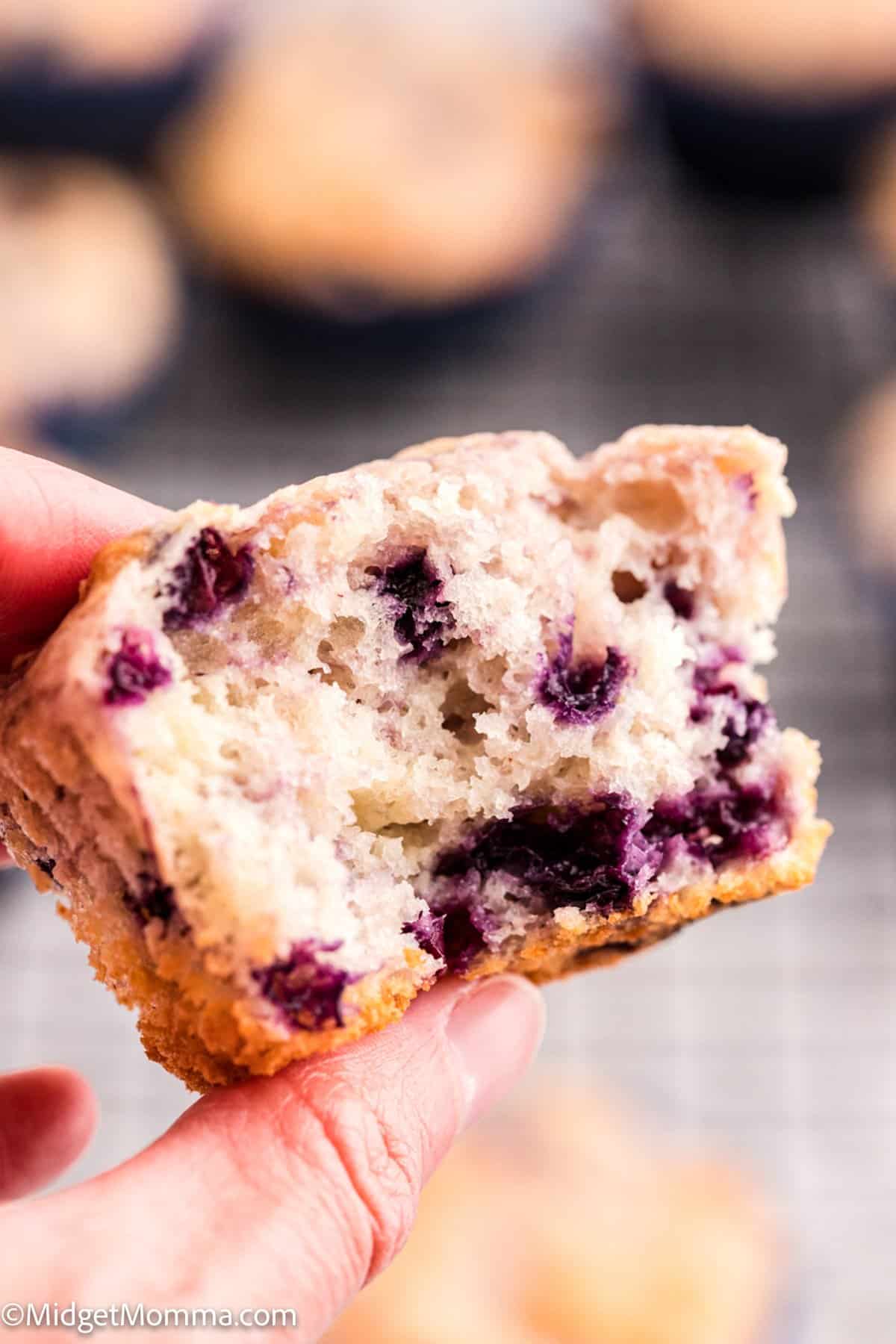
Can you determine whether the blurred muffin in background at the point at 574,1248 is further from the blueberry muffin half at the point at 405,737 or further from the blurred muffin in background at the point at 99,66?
the blurred muffin in background at the point at 99,66

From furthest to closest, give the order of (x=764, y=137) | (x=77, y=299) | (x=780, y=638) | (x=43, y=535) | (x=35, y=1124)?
(x=764, y=137), (x=77, y=299), (x=780, y=638), (x=35, y=1124), (x=43, y=535)

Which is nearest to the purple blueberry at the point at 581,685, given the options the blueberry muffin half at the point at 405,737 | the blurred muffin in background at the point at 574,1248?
the blueberry muffin half at the point at 405,737

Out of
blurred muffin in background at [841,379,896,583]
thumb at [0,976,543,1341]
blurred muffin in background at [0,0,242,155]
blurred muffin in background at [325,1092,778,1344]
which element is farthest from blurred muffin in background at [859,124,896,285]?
thumb at [0,976,543,1341]

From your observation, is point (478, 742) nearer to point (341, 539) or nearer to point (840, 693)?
point (341, 539)

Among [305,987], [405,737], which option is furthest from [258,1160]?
[405,737]

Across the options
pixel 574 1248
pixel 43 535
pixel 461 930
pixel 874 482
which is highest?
pixel 43 535

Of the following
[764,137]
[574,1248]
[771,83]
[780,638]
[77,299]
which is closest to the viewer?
[574,1248]

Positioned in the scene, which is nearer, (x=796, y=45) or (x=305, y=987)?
(x=305, y=987)

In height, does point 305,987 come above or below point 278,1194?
above

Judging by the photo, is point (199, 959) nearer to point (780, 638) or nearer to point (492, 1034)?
point (492, 1034)
